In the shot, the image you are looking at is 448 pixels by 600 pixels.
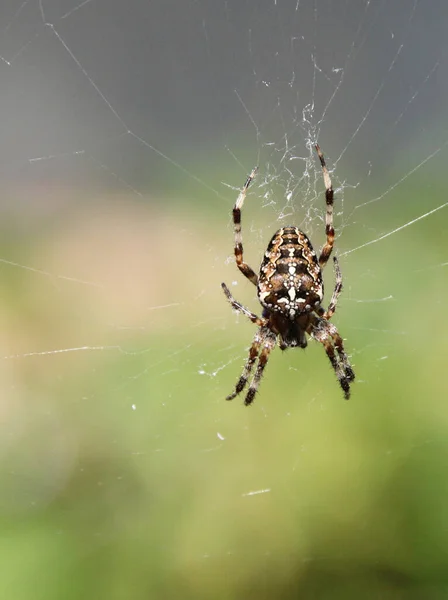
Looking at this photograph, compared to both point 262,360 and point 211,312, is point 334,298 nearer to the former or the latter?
point 262,360

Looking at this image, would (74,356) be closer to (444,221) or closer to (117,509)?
(117,509)

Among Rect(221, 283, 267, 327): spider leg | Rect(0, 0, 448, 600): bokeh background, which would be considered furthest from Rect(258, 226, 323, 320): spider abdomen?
Rect(0, 0, 448, 600): bokeh background

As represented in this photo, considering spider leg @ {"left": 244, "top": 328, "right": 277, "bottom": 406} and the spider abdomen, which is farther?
spider leg @ {"left": 244, "top": 328, "right": 277, "bottom": 406}

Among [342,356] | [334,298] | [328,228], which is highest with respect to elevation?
[328,228]

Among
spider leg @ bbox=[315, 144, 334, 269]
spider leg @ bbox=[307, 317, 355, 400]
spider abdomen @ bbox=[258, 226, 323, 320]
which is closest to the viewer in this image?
spider abdomen @ bbox=[258, 226, 323, 320]

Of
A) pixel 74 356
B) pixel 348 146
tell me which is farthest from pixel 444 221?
pixel 74 356

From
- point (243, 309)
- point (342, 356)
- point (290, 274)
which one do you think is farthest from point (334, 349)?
point (290, 274)

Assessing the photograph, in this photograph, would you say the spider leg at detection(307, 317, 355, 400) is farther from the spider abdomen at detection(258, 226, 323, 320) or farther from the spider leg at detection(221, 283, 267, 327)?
the spider abdomen at detection(258, 226, 323, 320)

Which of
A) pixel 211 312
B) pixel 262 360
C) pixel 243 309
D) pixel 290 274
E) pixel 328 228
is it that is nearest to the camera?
pixel 290 274
